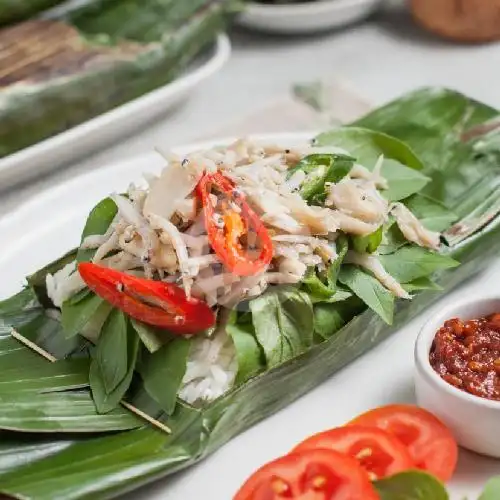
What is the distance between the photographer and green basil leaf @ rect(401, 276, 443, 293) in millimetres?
2154

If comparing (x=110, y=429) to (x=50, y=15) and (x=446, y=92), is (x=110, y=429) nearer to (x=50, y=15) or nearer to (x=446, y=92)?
(x=446, y=92)

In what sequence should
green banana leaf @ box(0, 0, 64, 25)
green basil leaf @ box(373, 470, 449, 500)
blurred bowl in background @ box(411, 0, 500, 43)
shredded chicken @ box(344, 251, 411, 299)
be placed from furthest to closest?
blurred bowl in background @ box(411, 0, 500, 43), green banana leaf @ box(0, 0, 64, 25), shredded chicken @ box(344, 251, 411, 299), green basil leaf @ box(373, 470, 449, 500)

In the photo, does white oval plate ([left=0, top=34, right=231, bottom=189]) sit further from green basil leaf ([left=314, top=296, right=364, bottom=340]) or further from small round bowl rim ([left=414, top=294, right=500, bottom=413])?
small round bowl rim ([left=414, top=294, right=500, bottom=413])

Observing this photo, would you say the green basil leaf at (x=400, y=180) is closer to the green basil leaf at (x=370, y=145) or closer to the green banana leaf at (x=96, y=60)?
the green basil leaf at (x=370, y=145)

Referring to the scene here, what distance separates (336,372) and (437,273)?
342mm

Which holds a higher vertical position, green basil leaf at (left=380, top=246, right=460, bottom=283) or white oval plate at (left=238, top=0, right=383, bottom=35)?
green basil leaf at (left=380, top=246, right=460, bottom=283)

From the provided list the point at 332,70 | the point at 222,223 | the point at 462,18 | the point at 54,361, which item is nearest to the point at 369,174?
the point at 222,223

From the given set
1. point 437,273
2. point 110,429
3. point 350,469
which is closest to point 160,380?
point 110,429

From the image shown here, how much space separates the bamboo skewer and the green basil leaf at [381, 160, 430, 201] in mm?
795

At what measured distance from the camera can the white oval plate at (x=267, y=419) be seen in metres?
1.88

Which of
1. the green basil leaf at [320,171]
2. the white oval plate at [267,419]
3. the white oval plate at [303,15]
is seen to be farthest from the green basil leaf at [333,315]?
the white oval plate at [303,15]

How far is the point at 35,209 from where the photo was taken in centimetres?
250

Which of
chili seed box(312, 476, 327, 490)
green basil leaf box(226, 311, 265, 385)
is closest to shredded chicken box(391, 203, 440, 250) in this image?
green basil leaf box(226, 311, 265, 385)

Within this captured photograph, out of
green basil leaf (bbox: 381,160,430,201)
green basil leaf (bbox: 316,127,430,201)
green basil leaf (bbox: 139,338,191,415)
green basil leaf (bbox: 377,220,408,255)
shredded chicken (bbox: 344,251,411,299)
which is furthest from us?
green basil leaf (bbox: 316,127,430,201)
